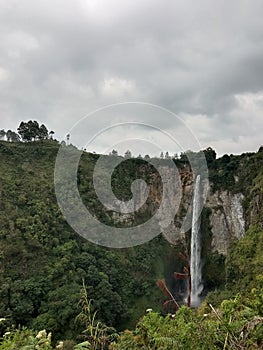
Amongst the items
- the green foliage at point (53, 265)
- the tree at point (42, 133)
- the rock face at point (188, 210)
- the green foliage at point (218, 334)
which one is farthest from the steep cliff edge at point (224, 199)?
the green foliage at point (218, 334)

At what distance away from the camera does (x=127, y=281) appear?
19750mm

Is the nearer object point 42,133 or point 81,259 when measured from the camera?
point 81,259

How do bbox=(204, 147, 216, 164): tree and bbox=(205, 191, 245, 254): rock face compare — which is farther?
bbox=(204, 147, 216, 164): tree

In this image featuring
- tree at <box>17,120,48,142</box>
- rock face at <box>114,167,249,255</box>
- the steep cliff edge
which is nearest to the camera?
the steep cliff edge

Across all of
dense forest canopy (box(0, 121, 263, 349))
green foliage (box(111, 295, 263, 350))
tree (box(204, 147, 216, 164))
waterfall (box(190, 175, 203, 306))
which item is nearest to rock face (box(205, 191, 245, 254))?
dense forest canopy (box(0, 121, 263, 349))

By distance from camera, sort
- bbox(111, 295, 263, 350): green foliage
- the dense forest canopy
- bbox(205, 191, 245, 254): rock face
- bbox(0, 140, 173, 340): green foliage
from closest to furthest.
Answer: bbox(111, 295, 263, 350): green foliage
the dense forest canopy
bbox(0, 140, 173, 340): green foliage
bbox(205, 191, 245, 254): rock face

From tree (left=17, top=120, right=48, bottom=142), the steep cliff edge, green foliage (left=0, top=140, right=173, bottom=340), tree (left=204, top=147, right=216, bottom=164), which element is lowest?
green foliage (left=0, top=140, right=173, bottom=340)

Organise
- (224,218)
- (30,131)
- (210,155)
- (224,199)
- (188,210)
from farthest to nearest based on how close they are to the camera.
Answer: (30,131) < (188,210) < (210,155) < (224,199) < (224,218)

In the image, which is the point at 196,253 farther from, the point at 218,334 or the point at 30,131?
the point at 218,334

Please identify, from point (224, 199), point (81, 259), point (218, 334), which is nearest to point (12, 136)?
point (81, 259)

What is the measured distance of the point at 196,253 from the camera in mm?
22234

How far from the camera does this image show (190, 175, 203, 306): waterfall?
20828mm

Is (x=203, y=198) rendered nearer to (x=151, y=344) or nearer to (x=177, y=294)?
(x=177, y=294)

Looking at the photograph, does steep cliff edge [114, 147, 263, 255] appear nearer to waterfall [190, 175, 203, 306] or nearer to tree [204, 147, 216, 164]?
tree [204, 147, 216, 164]
